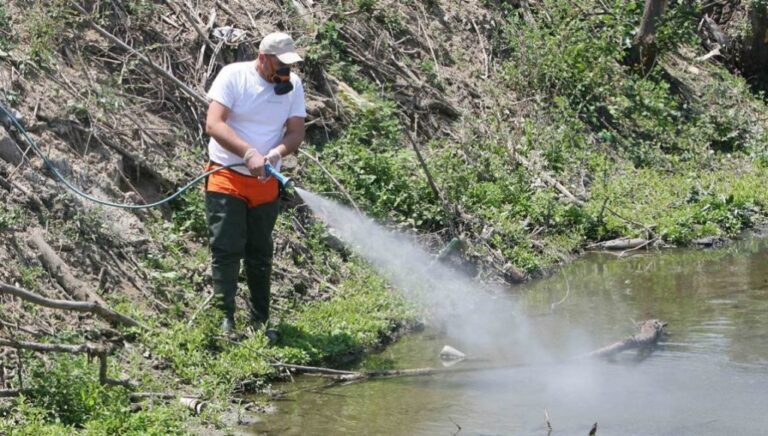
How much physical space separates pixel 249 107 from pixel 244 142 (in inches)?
10.1

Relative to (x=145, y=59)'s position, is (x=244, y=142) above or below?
below

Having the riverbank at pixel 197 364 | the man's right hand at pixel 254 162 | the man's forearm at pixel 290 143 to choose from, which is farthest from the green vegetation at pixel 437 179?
the man's forearm at pixel 290 143

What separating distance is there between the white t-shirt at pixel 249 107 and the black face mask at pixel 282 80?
4 cm

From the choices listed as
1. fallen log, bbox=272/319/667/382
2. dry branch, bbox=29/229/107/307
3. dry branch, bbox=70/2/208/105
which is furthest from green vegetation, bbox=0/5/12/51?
fallen log, bbox=272/319/667/382

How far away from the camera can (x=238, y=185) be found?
24.6 ft

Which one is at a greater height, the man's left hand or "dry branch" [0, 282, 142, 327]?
the man's left hand

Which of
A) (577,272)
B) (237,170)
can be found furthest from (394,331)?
(577,272)

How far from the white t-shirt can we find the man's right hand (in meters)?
0.14

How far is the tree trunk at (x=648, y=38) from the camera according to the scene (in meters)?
16.1

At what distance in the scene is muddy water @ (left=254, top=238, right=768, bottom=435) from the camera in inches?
261

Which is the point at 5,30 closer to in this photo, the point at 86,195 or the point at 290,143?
the point at 86,195

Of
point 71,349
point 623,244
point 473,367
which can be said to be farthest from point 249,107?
point 623,244

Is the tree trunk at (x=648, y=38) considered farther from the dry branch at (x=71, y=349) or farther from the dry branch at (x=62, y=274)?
the dry branch at (x=71, y=349)

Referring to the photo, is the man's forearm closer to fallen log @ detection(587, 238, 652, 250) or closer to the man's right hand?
the man's right hand
